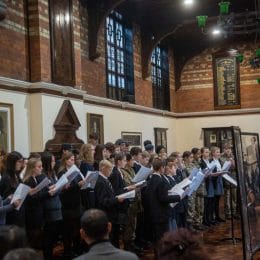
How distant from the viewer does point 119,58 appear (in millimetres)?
13227

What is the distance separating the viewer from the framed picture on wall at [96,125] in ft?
36.1

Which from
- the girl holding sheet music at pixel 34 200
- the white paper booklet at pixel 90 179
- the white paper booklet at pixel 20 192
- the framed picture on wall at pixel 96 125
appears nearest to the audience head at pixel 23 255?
the white paper booklet at pixel 20 192

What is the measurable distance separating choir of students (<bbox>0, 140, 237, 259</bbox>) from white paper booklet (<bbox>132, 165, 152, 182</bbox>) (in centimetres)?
8

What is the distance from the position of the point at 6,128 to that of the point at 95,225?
17.7 ft

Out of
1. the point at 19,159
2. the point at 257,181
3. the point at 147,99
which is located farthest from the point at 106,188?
the point at 147,99

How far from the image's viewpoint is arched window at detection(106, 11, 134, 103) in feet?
41.4

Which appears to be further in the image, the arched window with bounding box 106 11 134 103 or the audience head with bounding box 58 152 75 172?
the arched window with bounding box 106 11 134 103

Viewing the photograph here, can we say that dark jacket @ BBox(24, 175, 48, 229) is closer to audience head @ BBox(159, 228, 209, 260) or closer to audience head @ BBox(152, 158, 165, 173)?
audience head @ BBox(152, 158, 165, 173)

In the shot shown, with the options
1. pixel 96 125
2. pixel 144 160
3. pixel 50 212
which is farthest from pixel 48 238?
pixel 96 125

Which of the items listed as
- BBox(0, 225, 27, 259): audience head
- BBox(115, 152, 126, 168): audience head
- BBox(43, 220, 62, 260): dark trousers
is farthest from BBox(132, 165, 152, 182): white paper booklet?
BBox(0, 225, 27, 259): audience head

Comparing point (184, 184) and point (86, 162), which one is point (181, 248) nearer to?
point (184, 184)

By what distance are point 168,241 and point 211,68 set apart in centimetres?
1567

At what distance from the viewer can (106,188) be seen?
238 inches

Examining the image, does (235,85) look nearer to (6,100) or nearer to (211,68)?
(211,68)
